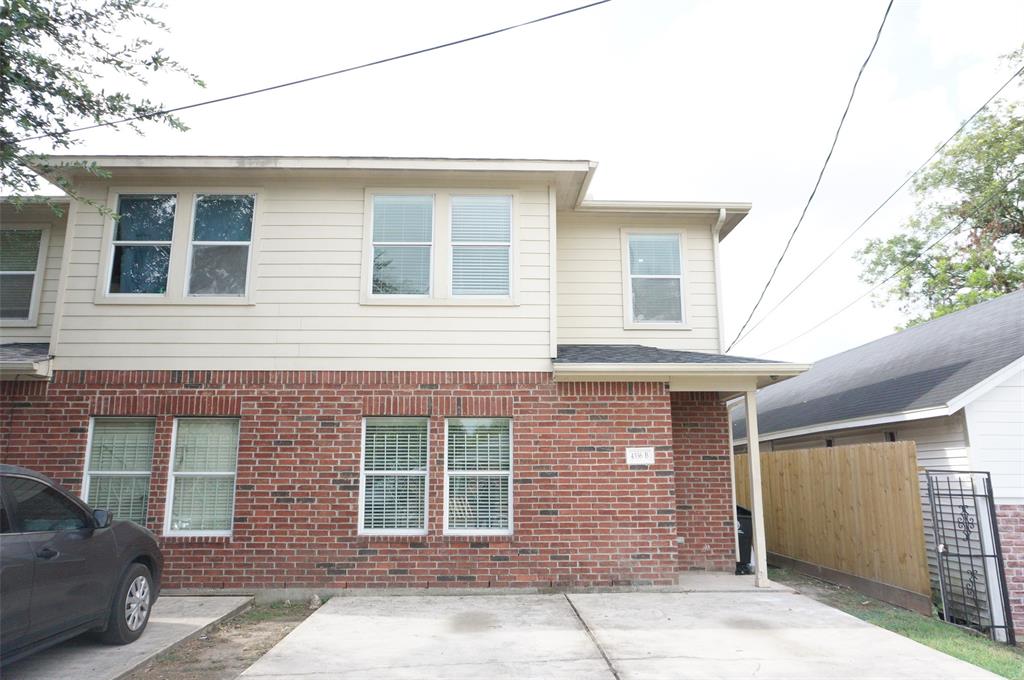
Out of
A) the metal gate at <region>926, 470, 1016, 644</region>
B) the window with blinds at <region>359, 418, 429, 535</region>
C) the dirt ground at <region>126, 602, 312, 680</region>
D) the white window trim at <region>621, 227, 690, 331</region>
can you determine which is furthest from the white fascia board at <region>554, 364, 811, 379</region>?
the dirt ground at <region>126, 602, 312, 680</region>

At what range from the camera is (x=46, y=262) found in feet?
32.4

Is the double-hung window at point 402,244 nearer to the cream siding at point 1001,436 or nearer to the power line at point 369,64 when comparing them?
the power line at point 369,64

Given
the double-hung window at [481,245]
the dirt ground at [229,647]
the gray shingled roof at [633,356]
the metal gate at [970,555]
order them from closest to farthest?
the dirt ground at [229,647]
the metal gate at [970,555]
the gray shingled roof at [633,356]
the double-hung window at [481,245]

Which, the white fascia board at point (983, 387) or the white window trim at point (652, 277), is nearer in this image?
the white fascia board at point (983, 387)

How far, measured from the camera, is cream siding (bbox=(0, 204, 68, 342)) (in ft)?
31.7

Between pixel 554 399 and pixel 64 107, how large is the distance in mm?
6862

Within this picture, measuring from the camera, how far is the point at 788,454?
11.8m

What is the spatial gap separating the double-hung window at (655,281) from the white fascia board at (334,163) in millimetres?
2005

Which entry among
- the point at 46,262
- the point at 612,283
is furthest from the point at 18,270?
the point at 612,283

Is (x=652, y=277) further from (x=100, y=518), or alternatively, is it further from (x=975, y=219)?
(x=975, y=219)

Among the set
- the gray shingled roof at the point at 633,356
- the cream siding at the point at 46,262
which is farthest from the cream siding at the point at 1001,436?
the cream siding at the point at 46,262

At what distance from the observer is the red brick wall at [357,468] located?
26.8 ft

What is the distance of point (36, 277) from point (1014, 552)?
45.2ft

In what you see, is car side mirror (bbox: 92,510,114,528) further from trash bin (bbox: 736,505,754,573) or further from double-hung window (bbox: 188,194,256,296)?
trash bin (bbox: 736,505,754,573)
